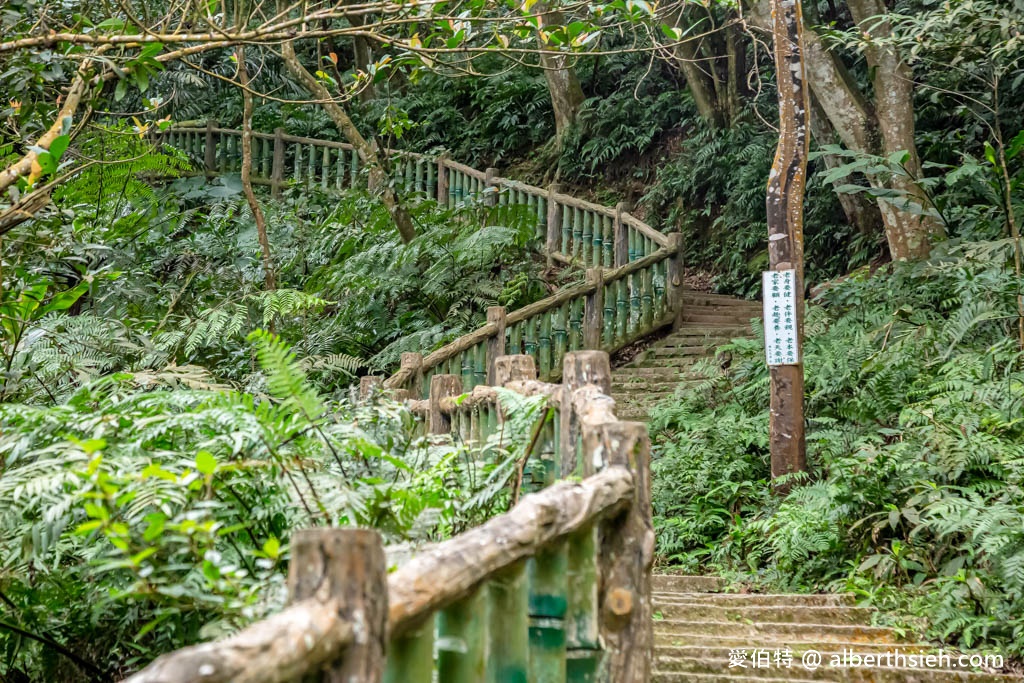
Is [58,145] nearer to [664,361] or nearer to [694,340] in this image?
[664,361]

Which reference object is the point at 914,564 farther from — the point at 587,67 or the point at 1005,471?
the point at 587,67

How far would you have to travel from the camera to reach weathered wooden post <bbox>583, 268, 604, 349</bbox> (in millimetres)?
9703

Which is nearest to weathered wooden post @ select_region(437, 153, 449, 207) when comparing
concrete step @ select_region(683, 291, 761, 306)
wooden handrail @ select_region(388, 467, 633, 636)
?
concrete step @ select_region(683, 291, 761, 306)

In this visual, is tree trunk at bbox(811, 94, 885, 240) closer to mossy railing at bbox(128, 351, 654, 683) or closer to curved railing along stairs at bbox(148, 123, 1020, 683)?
curved railing along stairs at bbox(148, 123, 1020, 683)

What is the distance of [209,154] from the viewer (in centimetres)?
1769

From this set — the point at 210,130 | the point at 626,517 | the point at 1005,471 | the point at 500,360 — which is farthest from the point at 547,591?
the point at 210,130

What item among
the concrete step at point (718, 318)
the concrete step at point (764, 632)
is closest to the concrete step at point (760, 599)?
the concrete step at point (764, 632)

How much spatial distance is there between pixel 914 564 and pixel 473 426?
8.63 ft

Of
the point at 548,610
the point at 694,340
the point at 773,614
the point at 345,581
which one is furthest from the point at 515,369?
the point at 694,340

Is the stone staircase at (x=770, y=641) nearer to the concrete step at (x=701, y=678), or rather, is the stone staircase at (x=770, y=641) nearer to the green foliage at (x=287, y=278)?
the concrete step at (x=701, y=678)

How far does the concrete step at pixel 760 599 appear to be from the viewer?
5531 millimetres

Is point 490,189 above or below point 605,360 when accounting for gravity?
above

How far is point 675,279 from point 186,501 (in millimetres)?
8179

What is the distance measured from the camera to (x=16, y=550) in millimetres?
3525
